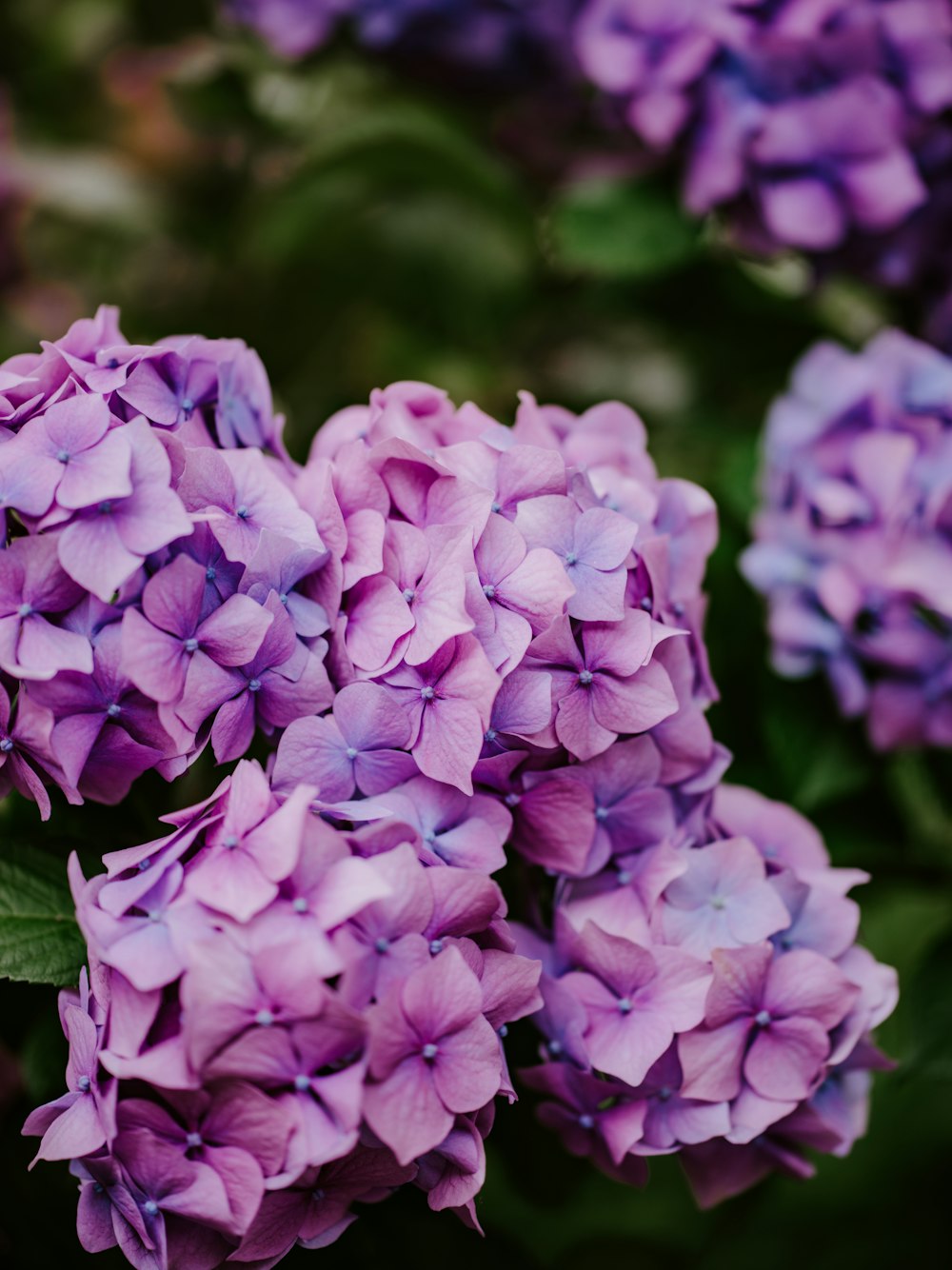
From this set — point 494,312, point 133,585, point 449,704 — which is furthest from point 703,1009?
point 494,312

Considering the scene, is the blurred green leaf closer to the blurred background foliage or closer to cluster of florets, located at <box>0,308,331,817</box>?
the blurred background foliage

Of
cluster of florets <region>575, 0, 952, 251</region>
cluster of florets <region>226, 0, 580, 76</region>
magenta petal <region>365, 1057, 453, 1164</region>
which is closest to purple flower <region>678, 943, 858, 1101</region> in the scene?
magenta petal <region>365, 1057, 453, 1164</region>

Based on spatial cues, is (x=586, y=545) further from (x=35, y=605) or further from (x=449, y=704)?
(x=35, y=605)

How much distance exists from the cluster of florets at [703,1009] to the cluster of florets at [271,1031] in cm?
5

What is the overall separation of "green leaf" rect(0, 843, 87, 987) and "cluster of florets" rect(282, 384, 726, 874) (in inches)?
4.5

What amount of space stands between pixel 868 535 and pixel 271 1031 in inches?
16.5

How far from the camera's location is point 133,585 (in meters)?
0.41

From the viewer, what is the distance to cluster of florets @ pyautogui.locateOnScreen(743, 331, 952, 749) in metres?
0.63

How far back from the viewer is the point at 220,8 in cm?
100

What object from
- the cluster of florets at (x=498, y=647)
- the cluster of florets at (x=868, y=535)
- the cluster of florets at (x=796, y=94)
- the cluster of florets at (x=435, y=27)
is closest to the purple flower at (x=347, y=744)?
the cluster of florets at (x=498, y=647)

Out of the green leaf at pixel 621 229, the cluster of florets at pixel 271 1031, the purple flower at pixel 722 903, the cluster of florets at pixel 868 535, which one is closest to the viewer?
the cluster of florets at pixel 271 1031

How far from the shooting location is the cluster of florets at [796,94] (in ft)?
2.29

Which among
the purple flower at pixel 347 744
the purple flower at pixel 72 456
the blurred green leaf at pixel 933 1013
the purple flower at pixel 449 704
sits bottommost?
the blurred green leaf at pixel 933 1013

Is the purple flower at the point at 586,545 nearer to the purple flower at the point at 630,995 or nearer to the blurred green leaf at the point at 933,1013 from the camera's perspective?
the purple flower at the point at 630,995
